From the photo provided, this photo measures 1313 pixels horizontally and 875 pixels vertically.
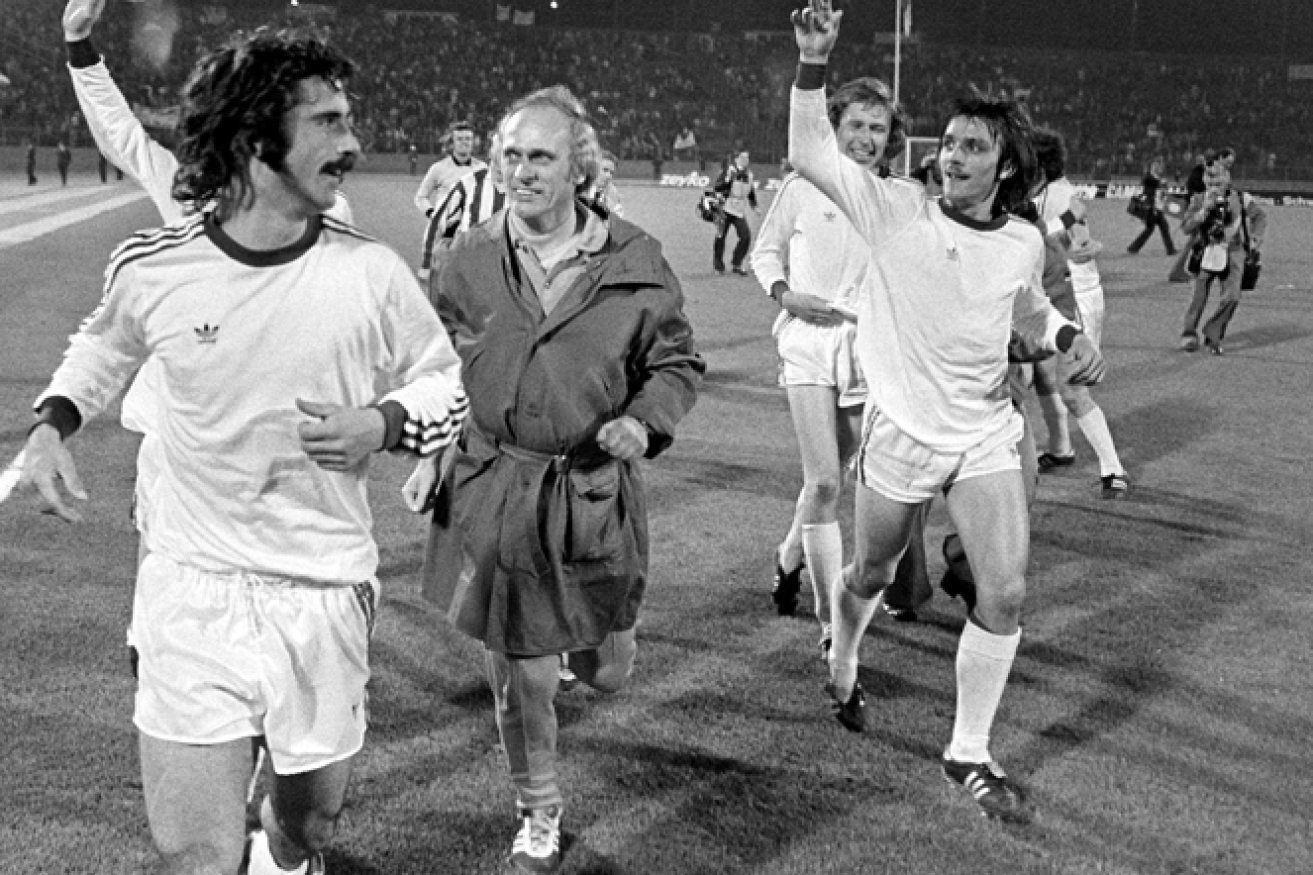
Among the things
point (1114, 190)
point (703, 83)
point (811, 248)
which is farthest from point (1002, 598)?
point (703, 83)

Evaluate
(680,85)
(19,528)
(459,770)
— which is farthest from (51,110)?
(459,770)

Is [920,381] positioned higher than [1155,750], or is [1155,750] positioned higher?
[920,381]

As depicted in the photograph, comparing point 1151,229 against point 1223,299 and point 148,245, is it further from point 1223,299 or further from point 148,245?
point 148,245

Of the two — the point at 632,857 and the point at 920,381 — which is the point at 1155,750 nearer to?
the point at 920,381

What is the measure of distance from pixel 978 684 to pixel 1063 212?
6745mm

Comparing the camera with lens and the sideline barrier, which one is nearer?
the camera with lens

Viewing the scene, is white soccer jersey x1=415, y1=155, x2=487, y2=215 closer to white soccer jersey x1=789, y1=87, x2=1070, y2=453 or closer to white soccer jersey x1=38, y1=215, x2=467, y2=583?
white soccer jersey x1=789, y1=87, x2=1070, y2=453

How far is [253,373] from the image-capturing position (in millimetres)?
2982

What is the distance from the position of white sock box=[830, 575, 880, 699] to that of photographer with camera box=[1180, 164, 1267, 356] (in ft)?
41.2

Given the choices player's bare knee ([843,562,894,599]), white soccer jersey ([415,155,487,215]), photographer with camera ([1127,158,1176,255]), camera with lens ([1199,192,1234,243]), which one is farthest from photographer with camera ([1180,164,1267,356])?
photographer with camera ([1127,158,1176,255])

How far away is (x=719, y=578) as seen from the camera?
7.22 m

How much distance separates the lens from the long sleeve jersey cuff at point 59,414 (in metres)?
3.00

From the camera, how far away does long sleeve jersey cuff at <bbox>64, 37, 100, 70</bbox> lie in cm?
520

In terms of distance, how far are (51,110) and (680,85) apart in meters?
26.4
